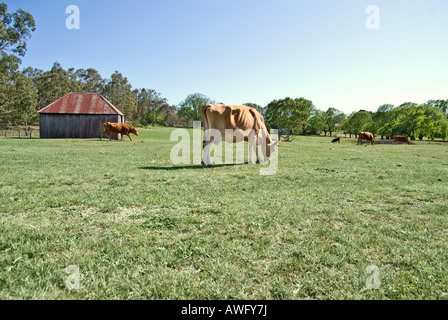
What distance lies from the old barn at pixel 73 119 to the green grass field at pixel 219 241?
27407 millimetres

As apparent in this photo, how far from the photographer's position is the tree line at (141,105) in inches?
1259

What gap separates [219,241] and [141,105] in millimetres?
106929

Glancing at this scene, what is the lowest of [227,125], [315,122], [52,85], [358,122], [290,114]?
[227,125]

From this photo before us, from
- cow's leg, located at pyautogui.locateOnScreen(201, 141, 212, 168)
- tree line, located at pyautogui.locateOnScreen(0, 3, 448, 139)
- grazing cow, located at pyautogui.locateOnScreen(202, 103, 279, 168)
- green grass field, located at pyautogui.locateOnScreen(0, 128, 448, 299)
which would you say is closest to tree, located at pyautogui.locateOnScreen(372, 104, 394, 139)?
tree line, located at pyautogui.locateOnScreen(0, 3, 448, 139)

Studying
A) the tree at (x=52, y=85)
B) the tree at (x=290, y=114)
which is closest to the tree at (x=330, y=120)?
the tree at (x=290, y=114)

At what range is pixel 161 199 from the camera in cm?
531

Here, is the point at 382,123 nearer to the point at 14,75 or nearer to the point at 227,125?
the point at 227,125

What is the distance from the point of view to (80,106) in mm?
31469

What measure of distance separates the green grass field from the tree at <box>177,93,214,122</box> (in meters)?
92.3

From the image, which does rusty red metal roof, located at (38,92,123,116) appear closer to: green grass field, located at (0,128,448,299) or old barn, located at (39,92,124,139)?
old barn, located at (39,92,124,139)

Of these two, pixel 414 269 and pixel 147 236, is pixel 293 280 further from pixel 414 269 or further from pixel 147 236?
pixel 147 236

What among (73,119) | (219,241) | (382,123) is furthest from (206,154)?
(382,123)
